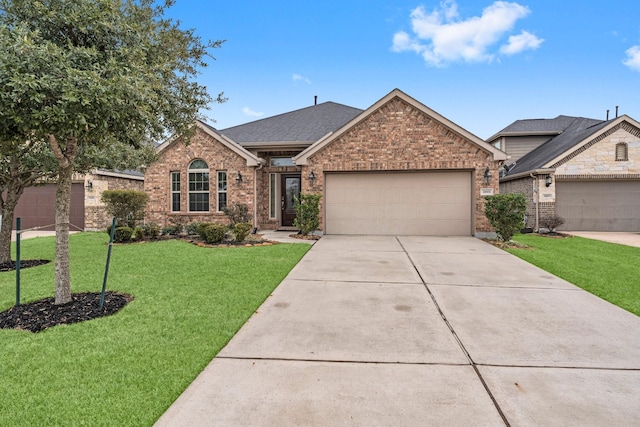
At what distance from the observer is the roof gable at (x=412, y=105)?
11008 mm

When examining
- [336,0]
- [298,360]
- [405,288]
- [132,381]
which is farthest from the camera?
[336,0]

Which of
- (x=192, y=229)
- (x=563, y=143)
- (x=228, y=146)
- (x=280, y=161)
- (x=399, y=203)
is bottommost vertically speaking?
(x=192, y=229)

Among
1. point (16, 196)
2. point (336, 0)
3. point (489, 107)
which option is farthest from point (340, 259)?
point (489, 107)

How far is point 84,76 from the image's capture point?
3254 millimetres

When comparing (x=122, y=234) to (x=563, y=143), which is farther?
(x=563, y=143)

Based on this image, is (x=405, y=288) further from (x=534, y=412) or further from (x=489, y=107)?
(x=489, y=107)

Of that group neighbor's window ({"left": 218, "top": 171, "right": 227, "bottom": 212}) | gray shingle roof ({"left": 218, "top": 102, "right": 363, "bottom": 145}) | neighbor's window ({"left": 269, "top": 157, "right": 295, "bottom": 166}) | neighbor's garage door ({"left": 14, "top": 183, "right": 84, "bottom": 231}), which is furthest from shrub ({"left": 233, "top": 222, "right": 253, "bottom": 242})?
neighbor's garage door ({"left": 14, "top": 183, "right": 84, "bottom": 231})

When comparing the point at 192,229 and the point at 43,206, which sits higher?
the point at 43,206

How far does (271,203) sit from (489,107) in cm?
1555

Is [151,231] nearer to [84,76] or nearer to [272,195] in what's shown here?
[272,195]

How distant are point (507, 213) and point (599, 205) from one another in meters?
7.52

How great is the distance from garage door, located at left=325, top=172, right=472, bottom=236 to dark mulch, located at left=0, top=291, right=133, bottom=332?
8.36 meters

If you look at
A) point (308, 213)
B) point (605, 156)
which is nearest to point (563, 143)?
point (605, 156)

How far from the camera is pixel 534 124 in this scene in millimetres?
19625
